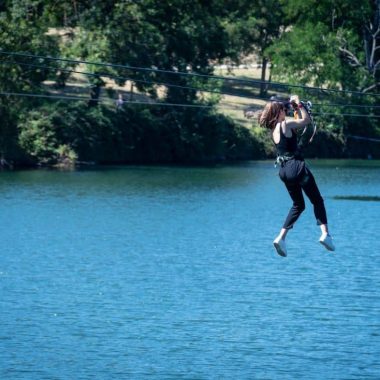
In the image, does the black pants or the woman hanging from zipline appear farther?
the black pants

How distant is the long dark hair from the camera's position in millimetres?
19422

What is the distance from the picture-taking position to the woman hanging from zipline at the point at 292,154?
63.7 feet

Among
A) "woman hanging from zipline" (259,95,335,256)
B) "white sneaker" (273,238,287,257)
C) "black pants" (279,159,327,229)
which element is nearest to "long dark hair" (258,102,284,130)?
"woman hanging from zipline" (259,95,335,256)

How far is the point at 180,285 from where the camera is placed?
37.8 m

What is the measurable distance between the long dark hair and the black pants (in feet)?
2.66

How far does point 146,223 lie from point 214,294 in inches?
593

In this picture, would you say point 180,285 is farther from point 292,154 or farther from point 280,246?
point 292,154

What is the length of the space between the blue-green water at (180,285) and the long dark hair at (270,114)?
8.73 metres

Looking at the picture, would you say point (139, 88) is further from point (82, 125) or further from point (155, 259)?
point (155, 259)

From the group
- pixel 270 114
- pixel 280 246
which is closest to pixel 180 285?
pixel 280 246

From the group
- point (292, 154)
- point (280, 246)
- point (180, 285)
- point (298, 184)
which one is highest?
point (292, 154)

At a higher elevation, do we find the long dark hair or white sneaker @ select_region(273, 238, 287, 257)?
the long dark hair

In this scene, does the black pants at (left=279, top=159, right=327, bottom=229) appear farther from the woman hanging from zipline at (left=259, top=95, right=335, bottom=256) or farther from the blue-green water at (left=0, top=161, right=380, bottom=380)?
the blue-green water at (left=0, top=161, right=380, bottom=380)

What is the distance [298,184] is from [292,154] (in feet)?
1.73
